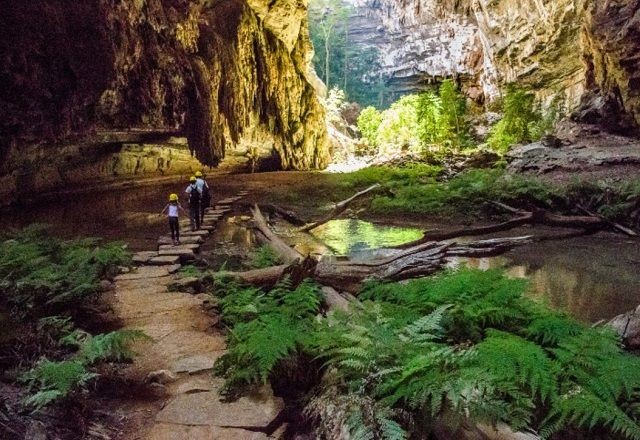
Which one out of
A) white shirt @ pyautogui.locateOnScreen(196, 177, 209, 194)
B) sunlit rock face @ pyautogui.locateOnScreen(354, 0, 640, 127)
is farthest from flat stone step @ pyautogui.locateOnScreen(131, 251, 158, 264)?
sunlit rock face @ pyautogui.locateOnScreen(354, 0, 640, 127)

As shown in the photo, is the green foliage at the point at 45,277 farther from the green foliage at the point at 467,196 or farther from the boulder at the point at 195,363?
the green foliage at the point at 467,196

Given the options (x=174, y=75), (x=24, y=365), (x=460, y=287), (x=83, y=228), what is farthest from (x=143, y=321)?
(x=174, y=75)

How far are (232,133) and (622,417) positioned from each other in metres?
20.6

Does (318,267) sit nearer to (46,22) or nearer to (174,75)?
(46,22)

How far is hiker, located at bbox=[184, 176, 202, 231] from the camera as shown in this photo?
9573mm

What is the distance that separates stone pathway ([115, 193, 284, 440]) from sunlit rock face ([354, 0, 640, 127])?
18587 millimetres

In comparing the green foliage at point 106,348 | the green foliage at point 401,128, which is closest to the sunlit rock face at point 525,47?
the green foliage at point 401,128

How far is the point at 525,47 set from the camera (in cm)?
2805

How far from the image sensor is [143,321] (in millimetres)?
4559

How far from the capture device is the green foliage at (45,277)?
432 centimetres

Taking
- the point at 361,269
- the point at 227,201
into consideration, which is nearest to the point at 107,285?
the point at 361,269

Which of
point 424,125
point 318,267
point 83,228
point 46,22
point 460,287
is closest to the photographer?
point 460,287

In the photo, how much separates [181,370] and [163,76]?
15.9 metres

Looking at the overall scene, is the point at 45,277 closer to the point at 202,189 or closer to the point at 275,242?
the point at 275,242
